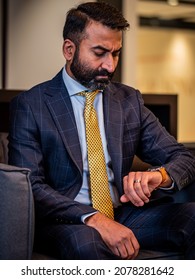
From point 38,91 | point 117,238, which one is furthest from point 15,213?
point 38,91

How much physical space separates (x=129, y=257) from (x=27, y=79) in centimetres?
240

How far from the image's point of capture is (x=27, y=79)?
13.4 ft

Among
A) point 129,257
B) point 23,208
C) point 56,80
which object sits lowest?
point 129,257

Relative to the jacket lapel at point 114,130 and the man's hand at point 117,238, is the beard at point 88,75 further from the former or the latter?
the man's hand at point 117,238

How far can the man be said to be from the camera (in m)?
1.90

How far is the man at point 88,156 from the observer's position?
1.90m

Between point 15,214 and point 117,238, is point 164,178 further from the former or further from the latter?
point 15,214

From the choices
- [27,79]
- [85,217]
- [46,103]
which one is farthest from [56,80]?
[27,79]

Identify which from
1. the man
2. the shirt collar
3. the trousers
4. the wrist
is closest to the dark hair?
the man

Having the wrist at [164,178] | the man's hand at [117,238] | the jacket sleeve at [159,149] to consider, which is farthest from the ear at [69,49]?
the man's hand at [117,238]

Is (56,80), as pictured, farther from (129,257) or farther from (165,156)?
(129,257)

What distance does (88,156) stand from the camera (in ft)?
6.77

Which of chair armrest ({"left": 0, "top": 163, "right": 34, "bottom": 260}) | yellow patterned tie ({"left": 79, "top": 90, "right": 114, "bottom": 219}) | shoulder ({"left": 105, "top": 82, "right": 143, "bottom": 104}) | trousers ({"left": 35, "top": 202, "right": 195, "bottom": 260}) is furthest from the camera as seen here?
shoulder ({"left": 105, "top": 82, "right": 143, "bottom": 104})

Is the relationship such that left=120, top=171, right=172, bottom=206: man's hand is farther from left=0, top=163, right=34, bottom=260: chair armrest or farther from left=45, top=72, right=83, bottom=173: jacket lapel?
left=0, top=163, right=34, bottom=260: chair armrest
